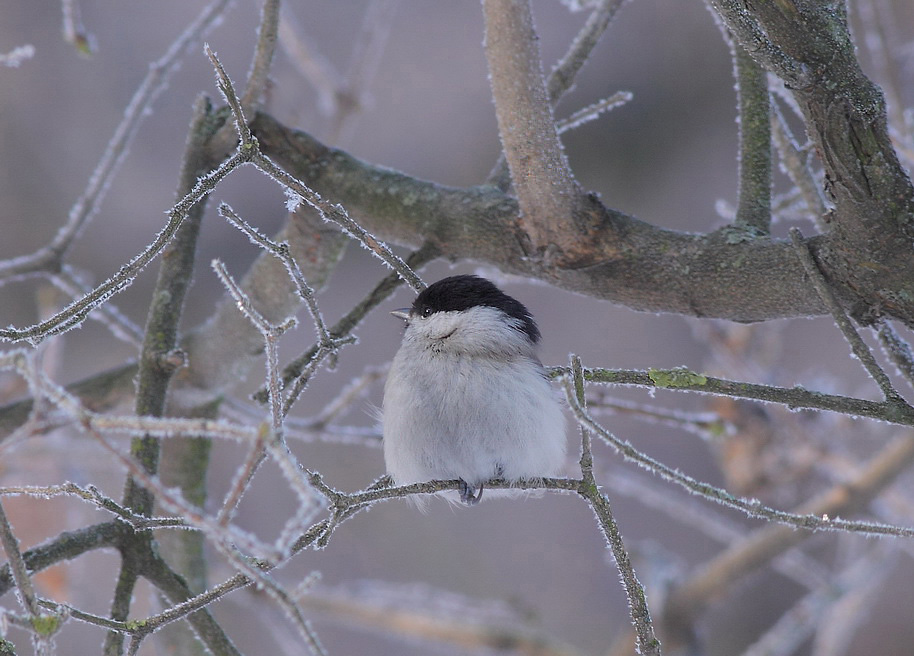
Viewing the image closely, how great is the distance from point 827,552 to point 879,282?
11.4ft

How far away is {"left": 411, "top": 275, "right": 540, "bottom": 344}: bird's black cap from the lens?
1888 mm

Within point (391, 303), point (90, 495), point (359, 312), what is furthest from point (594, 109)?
point (391, 303)

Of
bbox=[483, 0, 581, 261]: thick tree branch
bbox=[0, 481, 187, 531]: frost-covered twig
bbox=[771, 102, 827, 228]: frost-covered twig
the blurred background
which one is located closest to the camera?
bbox=[0, 481, 187, 531]: frost-covered twig

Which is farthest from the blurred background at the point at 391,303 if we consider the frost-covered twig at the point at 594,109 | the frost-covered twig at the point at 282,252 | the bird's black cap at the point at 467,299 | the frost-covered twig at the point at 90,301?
the frost-covered twig at the point at 90,301

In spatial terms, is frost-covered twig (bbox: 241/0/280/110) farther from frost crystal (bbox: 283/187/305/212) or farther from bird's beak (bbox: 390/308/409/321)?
bird's beak (bbox: 390/308/409/321)

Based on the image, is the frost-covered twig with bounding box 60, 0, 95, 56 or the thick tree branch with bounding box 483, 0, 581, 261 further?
the frost-covered twig with bounding box 60, 0, 95, 56

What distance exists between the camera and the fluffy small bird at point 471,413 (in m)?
1.65

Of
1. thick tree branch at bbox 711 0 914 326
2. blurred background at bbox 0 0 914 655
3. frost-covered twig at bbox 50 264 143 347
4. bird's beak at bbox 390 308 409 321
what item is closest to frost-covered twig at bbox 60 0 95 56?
frost-covered twig at bbox 50 264 143 347

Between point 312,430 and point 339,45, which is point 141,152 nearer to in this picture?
point 339,45

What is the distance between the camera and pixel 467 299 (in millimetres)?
1908

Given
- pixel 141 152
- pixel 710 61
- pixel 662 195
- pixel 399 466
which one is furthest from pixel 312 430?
pixel 710 61

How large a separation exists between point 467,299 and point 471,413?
1.16ft

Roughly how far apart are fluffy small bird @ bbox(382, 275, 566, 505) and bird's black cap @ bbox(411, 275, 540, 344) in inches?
3.2

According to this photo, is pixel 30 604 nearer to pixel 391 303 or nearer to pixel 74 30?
pixel 74 30
